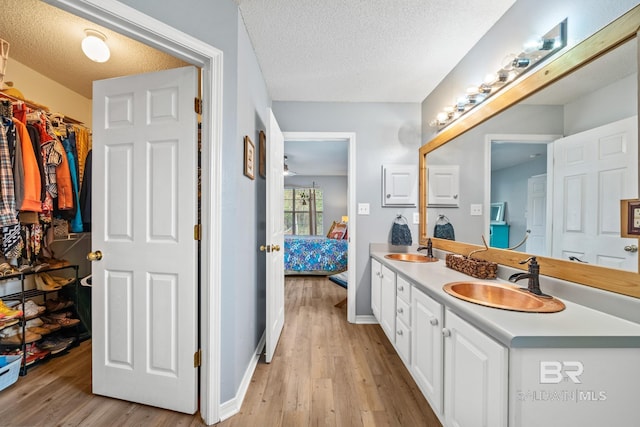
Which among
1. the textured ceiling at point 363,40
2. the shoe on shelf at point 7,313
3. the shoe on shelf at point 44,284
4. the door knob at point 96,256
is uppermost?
the textured ceiling at point 363,40

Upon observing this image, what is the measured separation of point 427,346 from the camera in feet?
4.71

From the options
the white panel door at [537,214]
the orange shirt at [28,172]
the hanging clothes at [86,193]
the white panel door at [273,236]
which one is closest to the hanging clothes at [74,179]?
the hanging clothes at [86,193]

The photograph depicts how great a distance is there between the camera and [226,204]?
59.1 inches

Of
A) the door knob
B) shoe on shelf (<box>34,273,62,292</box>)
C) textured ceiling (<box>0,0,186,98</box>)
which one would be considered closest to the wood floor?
shoe on shelf (<box>34,273,62,292</box>)

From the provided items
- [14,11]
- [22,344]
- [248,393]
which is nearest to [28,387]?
[22,344]

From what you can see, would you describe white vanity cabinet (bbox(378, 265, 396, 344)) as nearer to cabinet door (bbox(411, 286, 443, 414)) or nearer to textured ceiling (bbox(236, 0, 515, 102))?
cabinet door (bbox(411, 286, 443, 414))

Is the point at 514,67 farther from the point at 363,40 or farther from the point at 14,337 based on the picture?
the point at 14,337

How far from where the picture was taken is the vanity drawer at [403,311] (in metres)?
1.72

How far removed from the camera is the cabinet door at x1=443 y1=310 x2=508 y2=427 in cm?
87

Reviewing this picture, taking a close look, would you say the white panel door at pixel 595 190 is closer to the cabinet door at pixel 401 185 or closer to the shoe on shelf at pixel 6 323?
the cabinet door at pixel 401 185

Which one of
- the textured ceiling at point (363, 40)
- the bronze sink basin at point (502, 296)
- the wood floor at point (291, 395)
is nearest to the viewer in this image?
the bronze sink basin at point (502, 296)

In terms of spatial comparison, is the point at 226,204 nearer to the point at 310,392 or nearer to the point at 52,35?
the point at 310,392

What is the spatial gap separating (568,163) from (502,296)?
2.27ft

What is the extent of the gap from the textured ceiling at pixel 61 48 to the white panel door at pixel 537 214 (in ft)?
8.58
